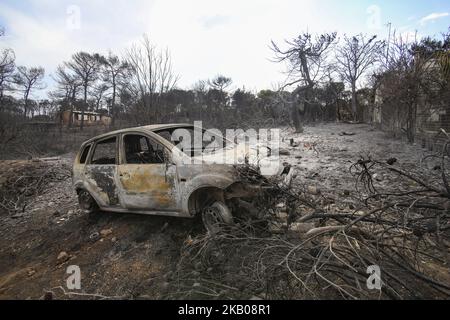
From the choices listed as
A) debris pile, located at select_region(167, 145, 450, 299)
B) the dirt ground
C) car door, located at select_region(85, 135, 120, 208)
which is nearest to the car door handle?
car door, located at select_region(85, 135, 120, 208)

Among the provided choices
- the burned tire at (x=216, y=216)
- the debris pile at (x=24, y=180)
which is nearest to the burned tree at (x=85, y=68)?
the debris pile at (x=24, y=180)

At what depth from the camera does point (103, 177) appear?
4695 mm

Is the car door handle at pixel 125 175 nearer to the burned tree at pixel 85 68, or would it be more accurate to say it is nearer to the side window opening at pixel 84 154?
the side window opening at pixel 84 154

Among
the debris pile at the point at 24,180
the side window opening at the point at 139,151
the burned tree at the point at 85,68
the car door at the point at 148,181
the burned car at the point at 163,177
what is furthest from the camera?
the burned tree at the point at 85,68

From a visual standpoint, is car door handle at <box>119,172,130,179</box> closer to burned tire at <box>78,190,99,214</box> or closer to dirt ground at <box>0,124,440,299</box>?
dirt ground at <box>0,124,440,299</box>

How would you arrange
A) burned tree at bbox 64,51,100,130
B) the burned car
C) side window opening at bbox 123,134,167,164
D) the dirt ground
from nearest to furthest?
1. the dirt ground
2. the burned car
3. side window opening at bbox 123,134,167,164
4. burned tree at bbox 64,51,100,130

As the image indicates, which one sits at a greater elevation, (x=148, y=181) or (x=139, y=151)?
(x=139, y=151)

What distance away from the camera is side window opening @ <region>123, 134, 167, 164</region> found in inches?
178

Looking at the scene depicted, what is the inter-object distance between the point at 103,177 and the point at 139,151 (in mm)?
793

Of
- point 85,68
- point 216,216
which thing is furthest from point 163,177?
point 85,68

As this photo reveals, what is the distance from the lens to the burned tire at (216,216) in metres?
3.48

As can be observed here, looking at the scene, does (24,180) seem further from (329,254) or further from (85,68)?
(85,68)

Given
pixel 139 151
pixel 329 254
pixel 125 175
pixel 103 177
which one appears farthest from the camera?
pixel 139 151
